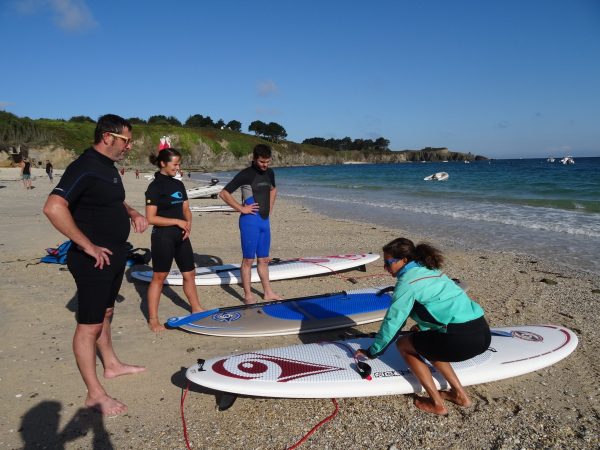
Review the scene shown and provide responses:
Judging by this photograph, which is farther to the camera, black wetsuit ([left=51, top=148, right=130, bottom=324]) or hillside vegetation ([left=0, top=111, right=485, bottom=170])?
hillside vegetation ([left=0, top=111, right=485, bottom=170])

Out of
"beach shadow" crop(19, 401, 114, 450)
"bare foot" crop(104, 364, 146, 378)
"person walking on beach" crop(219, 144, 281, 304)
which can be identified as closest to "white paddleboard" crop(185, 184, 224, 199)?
"person walking on beach" crop(219, 144, 281, 304)

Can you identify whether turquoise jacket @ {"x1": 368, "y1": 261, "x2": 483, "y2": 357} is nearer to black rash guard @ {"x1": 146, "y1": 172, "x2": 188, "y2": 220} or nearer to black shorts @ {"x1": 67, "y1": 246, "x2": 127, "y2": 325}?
black shorts @ {"x1": 67, "y1": 246, "x2": 127, "y2": 325}

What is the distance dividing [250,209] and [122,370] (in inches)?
91.1

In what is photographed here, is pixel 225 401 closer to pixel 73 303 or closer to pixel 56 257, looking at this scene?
pixel 73 303

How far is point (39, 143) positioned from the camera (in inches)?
2066

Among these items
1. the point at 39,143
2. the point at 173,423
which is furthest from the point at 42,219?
the point at 39,143

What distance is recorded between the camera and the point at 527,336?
419 cm

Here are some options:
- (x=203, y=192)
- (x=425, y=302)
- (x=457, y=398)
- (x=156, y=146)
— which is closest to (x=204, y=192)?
(x=203, y=192)

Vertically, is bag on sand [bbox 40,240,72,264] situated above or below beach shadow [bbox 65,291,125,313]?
above

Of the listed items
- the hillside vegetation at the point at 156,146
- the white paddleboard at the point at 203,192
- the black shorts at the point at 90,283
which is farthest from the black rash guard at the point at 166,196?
the hillside vegetation at the point at 156,146

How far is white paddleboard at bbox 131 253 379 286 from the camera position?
6.59 m

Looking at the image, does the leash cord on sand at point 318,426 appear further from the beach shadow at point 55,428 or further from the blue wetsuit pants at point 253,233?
the blue wetsuit pants at point 253,233

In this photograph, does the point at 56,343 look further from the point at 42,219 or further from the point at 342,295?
the point at 42,219

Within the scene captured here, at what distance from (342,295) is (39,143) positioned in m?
58.6
